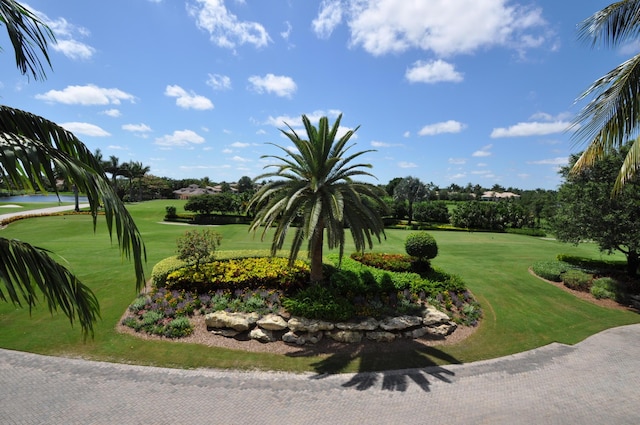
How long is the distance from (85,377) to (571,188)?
83.7 feet

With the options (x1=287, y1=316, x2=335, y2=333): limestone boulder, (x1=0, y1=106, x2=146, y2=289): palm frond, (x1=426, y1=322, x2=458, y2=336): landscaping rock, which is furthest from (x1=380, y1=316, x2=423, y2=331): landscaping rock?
(x1=0, y1=106, x2=146, y2=289): palm frond

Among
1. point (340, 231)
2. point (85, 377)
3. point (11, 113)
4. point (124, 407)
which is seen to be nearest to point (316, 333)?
point (340, 231)

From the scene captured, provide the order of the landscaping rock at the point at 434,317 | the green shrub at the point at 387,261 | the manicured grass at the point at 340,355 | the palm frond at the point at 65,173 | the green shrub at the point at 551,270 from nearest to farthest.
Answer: the palm frond at the point at 65,173
the manicured grass at the point at 340,355
the landscaping rock at the point at 434,317
the green shrub at the point at 387,261
the green shrub at the point at 551,270

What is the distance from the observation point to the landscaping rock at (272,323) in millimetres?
11805

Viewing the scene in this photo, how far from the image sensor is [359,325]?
12.1 meters

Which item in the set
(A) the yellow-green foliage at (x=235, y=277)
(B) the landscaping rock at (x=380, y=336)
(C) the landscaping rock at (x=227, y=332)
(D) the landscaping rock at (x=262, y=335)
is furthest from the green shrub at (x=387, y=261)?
(C) the landscaping rock at (x=227, y=332)

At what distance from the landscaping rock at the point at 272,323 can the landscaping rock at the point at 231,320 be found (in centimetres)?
33

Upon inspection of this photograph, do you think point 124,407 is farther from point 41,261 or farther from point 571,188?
point 571,188

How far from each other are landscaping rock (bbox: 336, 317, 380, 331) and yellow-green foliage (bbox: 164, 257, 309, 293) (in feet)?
9.58

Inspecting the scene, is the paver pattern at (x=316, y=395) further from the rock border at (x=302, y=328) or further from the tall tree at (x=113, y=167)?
the tall tree at (x=113, y=167)

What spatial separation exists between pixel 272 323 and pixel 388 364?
4.30m

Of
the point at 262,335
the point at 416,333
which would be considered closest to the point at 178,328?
the point at 262,335

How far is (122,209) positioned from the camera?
3.67 metres

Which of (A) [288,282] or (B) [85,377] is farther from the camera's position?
(A) [288,282]
